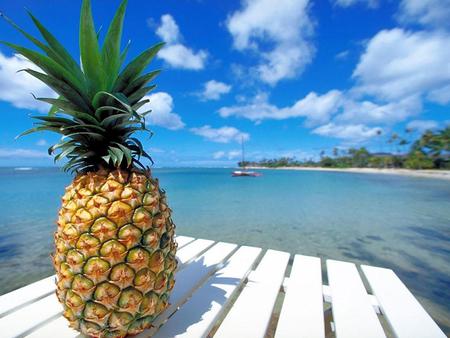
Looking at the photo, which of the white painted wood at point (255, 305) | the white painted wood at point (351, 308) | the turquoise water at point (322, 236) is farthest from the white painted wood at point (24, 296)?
the turquoise water at point (322, 236)

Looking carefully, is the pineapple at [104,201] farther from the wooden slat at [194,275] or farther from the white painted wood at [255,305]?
the white painted wood at [255,305]

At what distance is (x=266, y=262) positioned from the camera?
8.00ft

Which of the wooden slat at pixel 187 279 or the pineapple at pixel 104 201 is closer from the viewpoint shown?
the pineapple at pixel 104 201

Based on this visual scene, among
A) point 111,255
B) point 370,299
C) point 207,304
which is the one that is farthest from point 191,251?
point 370,299

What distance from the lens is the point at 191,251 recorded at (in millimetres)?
2793

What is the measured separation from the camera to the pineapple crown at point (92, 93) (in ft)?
4.17

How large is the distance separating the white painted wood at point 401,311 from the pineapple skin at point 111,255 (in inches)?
64.6

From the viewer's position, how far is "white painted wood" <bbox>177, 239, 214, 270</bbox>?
2545 millimetres

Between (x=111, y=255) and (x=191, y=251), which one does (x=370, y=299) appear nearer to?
(x=191, y=251)

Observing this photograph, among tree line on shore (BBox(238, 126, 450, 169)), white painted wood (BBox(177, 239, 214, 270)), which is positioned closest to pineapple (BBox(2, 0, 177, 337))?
white painted wood (BBox(177, 239, 214, 270))

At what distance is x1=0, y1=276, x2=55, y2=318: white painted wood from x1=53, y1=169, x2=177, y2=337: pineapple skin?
2.51 ft

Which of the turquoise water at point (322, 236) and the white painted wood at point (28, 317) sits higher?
the white painted wood at point (28, 317)

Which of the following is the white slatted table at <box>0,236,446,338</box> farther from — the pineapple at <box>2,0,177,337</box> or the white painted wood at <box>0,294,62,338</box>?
the pineapple at <box>2,0,177,337</box>

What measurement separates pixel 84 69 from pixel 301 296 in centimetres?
233
